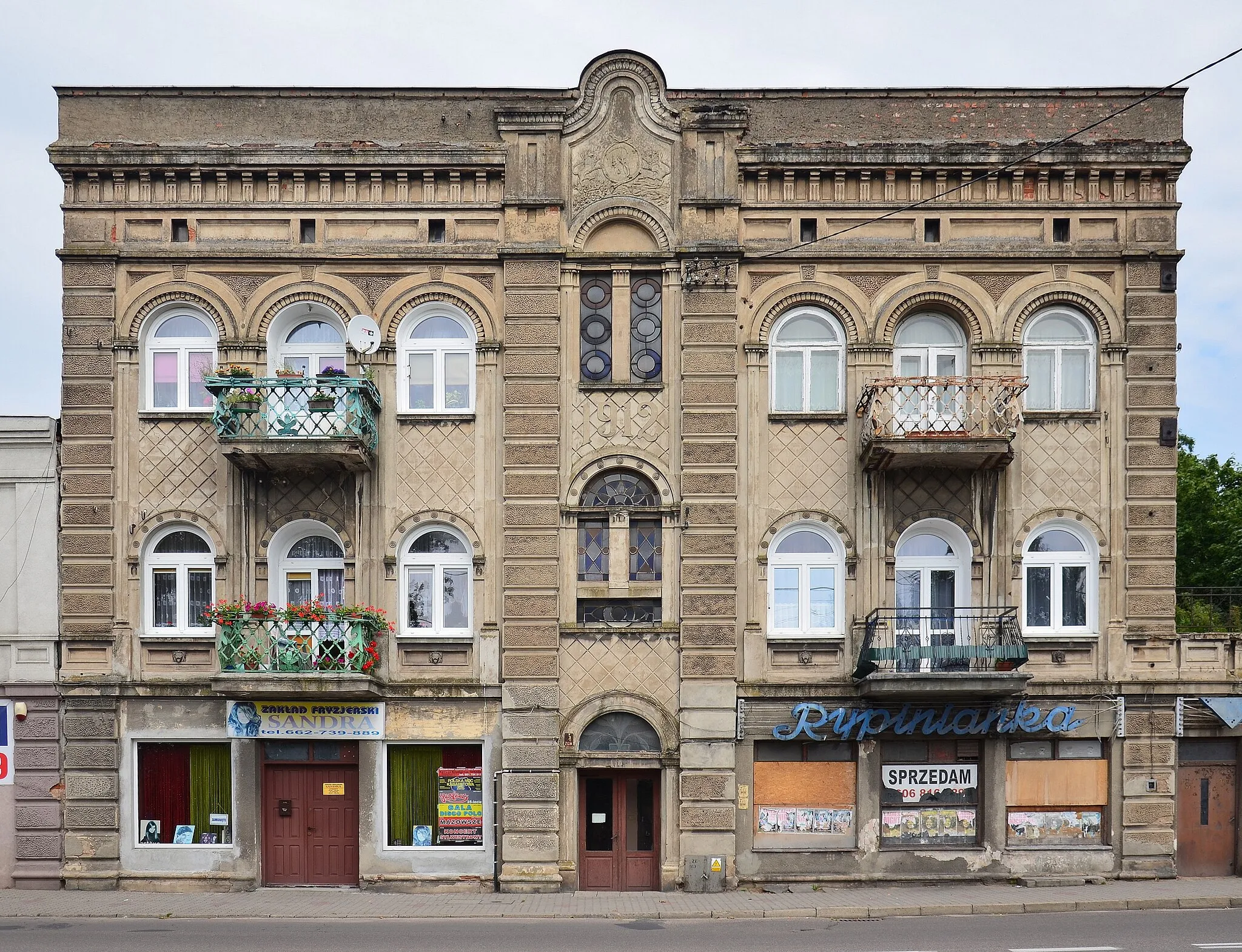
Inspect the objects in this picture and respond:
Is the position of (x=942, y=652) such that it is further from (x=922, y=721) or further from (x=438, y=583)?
(x=438, y=583)

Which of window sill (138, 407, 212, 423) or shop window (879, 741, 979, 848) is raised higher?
window sill (138, 407, 212, 423)

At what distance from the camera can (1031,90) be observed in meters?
20.3

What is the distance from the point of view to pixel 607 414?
65.9ft

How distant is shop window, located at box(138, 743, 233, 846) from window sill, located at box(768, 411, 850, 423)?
1135 centimetres

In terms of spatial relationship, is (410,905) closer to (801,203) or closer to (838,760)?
(838,760)

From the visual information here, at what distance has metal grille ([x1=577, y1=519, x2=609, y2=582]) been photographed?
2000 centimetres

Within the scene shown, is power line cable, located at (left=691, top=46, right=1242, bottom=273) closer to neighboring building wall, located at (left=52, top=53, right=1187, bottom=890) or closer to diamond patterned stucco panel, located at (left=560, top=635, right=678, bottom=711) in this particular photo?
neighboring building wall, located at (left=52, top=53, right=1187, bottom=890)

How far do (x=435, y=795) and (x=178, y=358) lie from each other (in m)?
9.15

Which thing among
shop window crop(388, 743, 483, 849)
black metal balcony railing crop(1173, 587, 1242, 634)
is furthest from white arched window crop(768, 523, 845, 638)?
black metal balcony railing crop(1173, 587, 1242, 634)

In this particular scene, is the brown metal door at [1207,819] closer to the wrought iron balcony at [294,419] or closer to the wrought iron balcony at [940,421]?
the wrought iron balcony at [940,421]

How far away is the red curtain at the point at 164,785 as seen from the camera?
19.8 metres

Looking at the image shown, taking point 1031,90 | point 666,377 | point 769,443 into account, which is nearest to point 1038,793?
point 769,443

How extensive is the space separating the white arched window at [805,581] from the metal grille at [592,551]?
2.94 metres

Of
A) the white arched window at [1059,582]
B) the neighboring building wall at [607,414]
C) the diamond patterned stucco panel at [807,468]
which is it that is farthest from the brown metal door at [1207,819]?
the diamond patterned stucco panel at [807,468]
